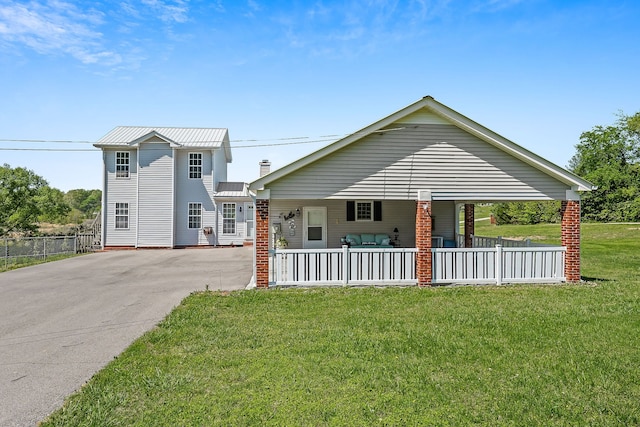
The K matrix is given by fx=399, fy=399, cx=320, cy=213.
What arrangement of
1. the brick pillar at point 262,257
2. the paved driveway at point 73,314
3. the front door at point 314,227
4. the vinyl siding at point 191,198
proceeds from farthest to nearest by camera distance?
the vinyl siding at point 191,198 < the front door at point 314,227 < the brick pillar at point 262,257 < the paved driveway at point 73,314

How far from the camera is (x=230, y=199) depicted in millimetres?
25156

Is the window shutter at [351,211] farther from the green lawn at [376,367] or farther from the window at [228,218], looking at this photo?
the window at [228,218]

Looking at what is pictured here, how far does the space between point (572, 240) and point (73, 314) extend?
510 inches

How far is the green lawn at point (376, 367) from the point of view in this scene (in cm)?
403

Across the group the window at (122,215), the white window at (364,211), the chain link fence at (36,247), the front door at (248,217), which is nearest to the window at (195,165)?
the front door at (248,217)

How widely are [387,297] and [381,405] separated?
5.55 metres

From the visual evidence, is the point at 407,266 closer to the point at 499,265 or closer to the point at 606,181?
the point at 499,265

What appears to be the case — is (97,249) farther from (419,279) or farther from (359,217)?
(419,279)

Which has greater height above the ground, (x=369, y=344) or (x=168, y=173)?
(x=168, y=173)

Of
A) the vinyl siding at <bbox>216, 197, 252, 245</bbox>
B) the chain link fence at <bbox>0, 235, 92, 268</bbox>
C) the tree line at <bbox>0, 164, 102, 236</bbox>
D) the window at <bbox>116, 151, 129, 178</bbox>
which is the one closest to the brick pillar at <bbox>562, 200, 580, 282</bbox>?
the vinyl siding at <bbox>216, 197, 252, 245</bbox>

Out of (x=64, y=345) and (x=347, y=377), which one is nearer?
(x=347, y=377)

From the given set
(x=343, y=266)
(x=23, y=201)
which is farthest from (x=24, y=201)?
(x=343, y=266)

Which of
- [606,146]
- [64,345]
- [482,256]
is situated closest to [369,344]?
[64,345]

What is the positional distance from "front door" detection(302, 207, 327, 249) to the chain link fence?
39.9 ft
